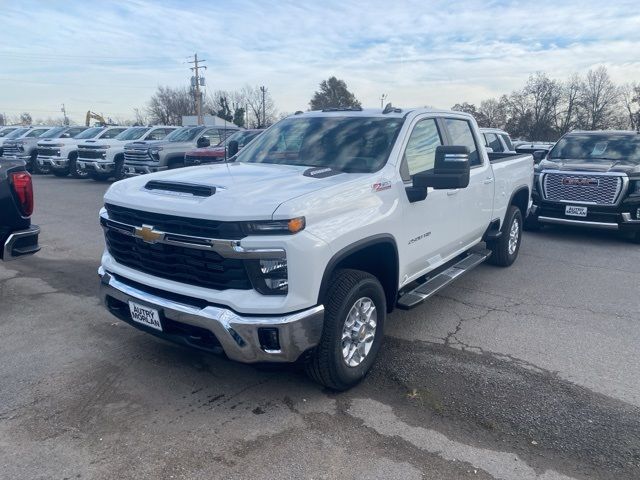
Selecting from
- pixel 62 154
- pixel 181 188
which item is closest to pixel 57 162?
pixel 62 154

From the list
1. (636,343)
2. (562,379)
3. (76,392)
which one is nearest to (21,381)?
(76,392)

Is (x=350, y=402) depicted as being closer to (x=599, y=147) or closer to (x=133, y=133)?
(x=599, y=147)

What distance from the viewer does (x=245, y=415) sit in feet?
11.4

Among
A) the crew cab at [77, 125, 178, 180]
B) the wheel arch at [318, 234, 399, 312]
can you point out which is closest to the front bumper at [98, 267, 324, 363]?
the wheel arch at [318, 234, 399, 312]

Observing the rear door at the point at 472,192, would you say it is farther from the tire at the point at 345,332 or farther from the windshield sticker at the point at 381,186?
the tire at the point at 345,332

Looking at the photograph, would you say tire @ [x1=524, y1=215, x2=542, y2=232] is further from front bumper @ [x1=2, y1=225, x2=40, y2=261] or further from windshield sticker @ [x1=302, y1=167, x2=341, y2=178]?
front bumper @ [x1=2, y1=225, x2=40, y2=261]

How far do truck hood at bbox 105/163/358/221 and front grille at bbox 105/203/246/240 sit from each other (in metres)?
0.04

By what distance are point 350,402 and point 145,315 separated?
1549mm

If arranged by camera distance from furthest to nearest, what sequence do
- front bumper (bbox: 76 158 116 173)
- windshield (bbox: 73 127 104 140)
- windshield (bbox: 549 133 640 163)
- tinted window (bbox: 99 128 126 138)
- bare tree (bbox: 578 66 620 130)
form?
bare tree (bbox: 578 66 620 130) → windshield (bbox: 73 127 104 140) → tinted window (bbox: 99 128 126 138) → front bumper (bbox: 76 158 116 173) → windshield (bbox: 549 133 640 163)

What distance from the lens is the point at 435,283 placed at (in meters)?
4.85

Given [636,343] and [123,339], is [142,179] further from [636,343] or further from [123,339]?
[636,343]

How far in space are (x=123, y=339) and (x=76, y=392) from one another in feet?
2.98

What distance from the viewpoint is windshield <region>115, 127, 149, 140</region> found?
18047mm

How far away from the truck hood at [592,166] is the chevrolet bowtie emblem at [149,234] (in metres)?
7.88
